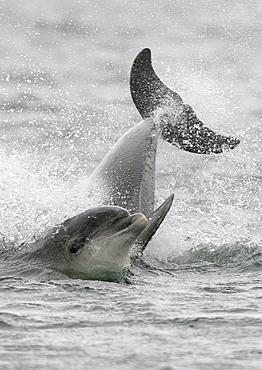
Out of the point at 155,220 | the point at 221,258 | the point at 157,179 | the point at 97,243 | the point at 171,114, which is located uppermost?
the point at 171,114

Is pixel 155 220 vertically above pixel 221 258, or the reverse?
pixel 155 220

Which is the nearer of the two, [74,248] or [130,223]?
[130,223]

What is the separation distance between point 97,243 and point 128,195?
2071 mm

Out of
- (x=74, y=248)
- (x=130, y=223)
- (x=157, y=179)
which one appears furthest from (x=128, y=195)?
(x=157, y=179)

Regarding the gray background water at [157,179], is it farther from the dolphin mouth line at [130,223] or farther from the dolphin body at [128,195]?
the dolphin mouth line at [130,223]

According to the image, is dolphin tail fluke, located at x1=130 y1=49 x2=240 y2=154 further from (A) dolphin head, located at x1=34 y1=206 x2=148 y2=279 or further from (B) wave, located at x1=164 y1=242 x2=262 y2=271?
(A) dolphin head, located at x1=34 y1=206 x2=148 y2=279

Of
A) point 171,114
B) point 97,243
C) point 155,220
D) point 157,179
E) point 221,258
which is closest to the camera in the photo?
Answer: point 97,243

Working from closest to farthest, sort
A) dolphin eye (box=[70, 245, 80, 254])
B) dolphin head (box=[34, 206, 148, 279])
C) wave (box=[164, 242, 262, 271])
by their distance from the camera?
dolphin head (box=[34, 206, 148, 279])
dolphin eye (box=[70, 245, 80, 254])
wave (box=[164, 242, 262, 271])

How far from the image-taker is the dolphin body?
802 cm

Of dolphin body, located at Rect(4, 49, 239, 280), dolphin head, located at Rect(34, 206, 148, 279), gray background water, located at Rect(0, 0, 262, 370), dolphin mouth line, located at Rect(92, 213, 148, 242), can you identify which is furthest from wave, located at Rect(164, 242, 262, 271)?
dolphin mouth line, located at Rect(92, 213, 148, 242)

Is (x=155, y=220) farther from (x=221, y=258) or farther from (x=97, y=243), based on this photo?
(x=221, y=258)

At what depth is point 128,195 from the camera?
1005cm

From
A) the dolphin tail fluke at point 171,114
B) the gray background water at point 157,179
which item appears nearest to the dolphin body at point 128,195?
the dolphin tail fluke at point 171,114

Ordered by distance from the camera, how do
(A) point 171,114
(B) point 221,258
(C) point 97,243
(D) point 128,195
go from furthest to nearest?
(A) point 171,114
(D) point 128,195
(B) point 221,258
(C) point 97,243
